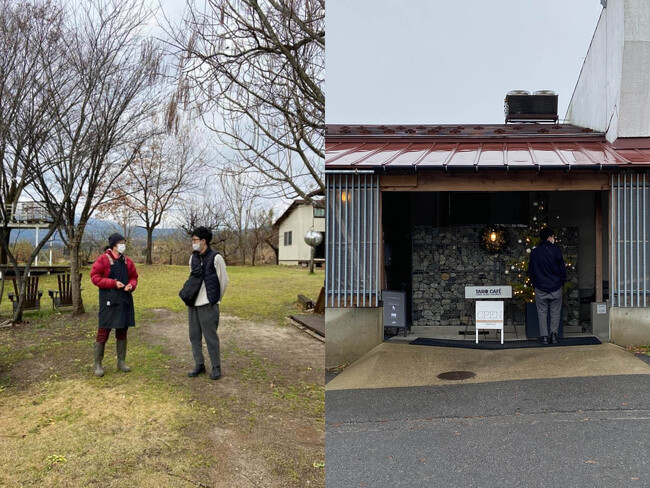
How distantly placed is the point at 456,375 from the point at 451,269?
135 inches

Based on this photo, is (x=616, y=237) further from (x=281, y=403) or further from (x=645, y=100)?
(x=281, y=403)

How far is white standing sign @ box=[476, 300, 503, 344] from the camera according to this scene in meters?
7.23

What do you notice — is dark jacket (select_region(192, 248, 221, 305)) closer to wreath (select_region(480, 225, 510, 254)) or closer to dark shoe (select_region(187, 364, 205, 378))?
dark shoe (select_region(187, 364, 205, 378))

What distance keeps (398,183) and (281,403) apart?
11.0ft

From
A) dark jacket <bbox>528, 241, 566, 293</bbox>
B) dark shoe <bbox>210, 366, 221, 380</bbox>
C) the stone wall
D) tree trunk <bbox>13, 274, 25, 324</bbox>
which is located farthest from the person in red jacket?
the stone wall

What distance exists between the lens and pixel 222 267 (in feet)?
16.9

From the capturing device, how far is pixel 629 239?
6898 mm

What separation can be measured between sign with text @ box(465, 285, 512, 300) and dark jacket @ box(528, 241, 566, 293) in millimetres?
554

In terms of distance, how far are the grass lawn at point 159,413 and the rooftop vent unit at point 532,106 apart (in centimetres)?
549

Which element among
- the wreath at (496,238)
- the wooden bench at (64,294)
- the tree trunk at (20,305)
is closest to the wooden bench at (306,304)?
the wreath at (496,238)

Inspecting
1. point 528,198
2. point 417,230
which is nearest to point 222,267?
point 417,230

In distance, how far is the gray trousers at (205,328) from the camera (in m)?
5.15

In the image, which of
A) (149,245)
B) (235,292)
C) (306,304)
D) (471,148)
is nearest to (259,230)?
(149,245)

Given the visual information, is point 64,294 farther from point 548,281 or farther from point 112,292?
point 548,281
